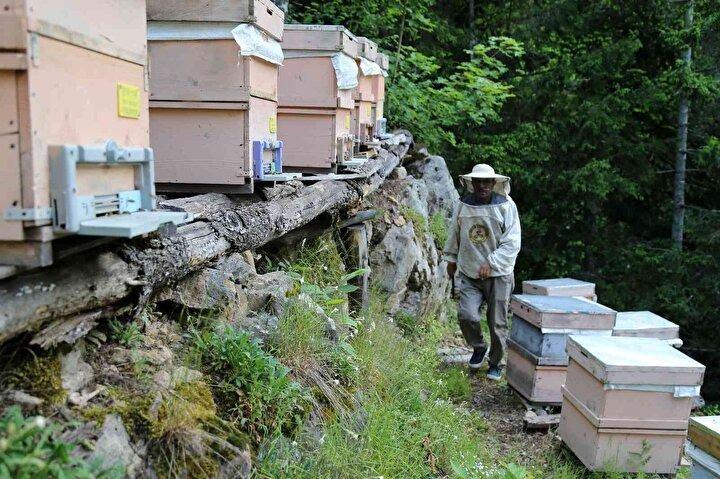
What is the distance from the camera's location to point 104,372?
2475 mm

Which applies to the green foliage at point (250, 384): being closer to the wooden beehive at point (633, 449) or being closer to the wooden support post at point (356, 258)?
the wooden beehive at point (633, 449)

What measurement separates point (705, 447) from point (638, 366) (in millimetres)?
686

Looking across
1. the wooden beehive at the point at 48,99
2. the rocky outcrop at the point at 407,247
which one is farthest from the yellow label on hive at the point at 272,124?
the rocky outcrop at the point at 407,247

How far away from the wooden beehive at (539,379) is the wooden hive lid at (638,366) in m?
0.94

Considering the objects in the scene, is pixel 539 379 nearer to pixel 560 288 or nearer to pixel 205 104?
pixel 560 288

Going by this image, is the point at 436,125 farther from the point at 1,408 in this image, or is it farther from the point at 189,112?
the point at 1,408

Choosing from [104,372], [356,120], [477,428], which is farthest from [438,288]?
[104,372]

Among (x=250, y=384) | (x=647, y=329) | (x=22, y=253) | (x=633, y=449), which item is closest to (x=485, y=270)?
(x=647, y=329)

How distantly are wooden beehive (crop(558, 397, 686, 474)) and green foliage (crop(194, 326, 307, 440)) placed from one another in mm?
2619

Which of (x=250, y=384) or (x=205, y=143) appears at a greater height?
(x=205, y=143)

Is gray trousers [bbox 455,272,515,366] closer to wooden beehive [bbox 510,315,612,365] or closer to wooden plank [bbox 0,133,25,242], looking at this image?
wooden beehive [bbox 510,315,612,365]

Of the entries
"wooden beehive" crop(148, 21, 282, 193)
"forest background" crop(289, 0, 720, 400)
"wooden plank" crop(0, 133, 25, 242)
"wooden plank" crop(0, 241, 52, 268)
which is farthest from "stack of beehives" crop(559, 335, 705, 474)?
"forest background" crop(289, 0, 720, 400)

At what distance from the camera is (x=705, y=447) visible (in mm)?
3896

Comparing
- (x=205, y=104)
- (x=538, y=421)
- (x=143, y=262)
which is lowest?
(x=538, y=421)
